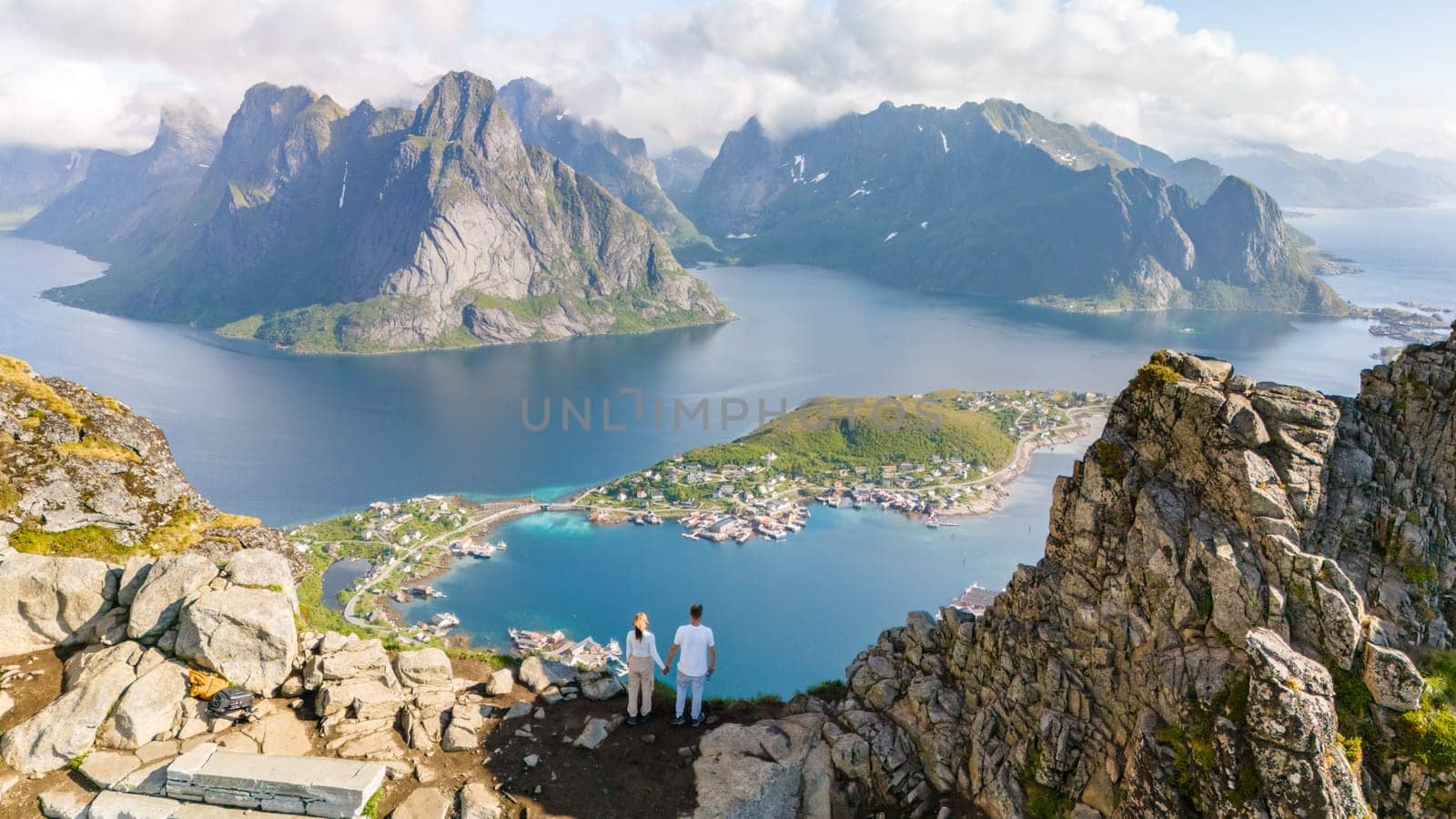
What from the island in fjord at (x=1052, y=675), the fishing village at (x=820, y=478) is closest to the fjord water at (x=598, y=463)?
the fishing village at (x=820, y=478)

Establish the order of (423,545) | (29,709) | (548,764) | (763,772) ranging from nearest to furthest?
(763,772)
(548,764)
(29,709)
(423,545)

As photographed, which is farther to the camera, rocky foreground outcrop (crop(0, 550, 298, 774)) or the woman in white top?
the woman in white top

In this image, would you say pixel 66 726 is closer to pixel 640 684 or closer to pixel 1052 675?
pixel 640 684

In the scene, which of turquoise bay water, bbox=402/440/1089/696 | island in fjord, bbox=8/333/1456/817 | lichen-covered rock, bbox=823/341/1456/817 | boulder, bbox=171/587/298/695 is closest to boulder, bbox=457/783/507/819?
island in fjord, bbox=8/333/1456/817

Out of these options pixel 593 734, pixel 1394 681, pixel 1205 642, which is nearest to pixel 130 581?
pixel 593 734

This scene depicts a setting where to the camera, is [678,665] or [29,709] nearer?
[29,709]

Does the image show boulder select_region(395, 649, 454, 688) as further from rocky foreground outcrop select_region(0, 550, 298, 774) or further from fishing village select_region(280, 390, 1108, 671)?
fishing village select_region(280, 390, 1108, 671)
